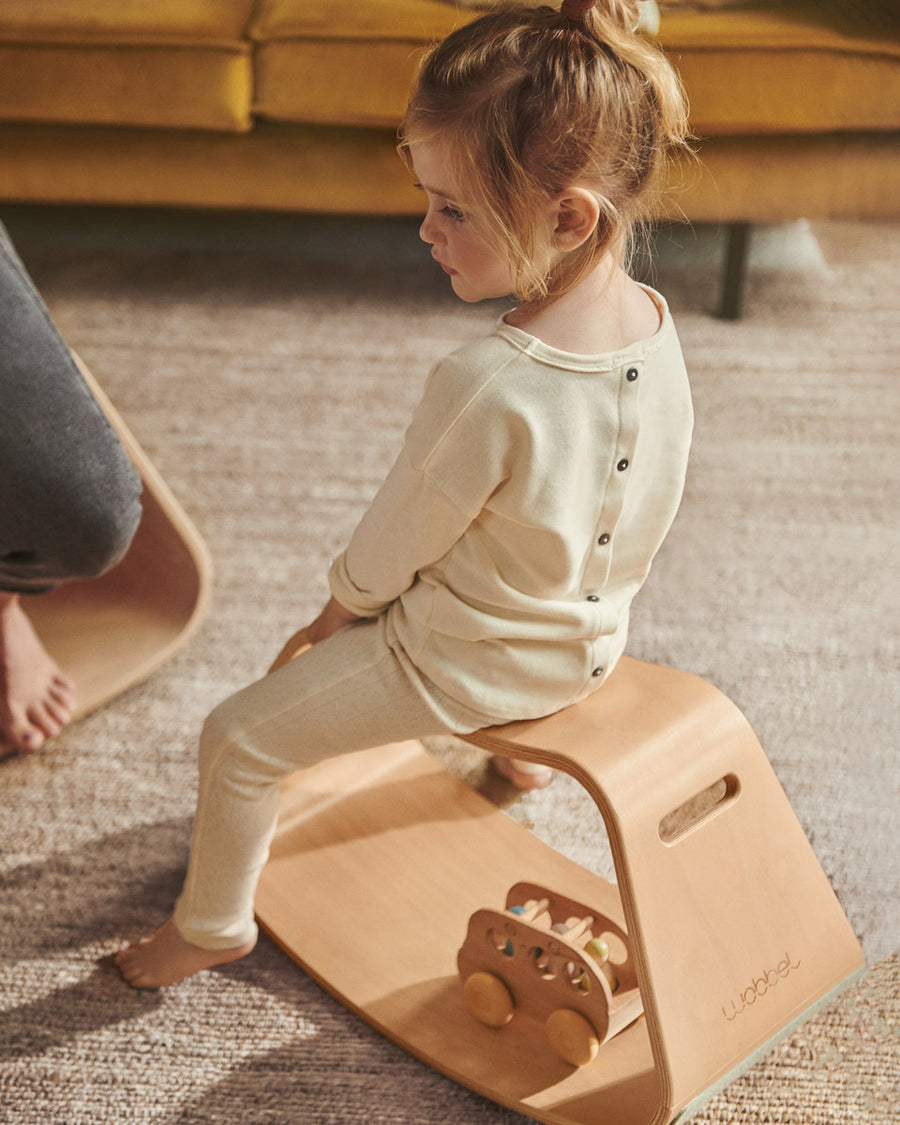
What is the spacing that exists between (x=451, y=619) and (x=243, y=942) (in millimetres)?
361

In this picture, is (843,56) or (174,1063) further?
(843,56)

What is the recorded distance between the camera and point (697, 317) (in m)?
2.01

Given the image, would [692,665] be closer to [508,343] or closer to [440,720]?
[440,720]

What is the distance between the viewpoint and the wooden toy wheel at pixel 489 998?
3.05 feet

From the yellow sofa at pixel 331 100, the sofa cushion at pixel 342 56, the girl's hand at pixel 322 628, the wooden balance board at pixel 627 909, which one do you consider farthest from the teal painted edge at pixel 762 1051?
the sofa cushion at pixel 342 56

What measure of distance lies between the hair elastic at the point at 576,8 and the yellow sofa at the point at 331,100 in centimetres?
118

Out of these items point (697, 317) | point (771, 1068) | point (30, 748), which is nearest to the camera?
point (771, 1068)

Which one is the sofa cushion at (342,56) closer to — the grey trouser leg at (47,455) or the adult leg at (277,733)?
the grey trouser leg at (47,455)

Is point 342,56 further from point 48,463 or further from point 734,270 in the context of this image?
point 48,463

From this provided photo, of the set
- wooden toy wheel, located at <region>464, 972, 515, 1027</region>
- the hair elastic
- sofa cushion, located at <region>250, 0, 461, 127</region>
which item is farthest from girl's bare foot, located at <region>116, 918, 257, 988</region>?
sofa cushion, located at <region>250, 0, 461, 127</region>

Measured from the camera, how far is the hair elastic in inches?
27.1

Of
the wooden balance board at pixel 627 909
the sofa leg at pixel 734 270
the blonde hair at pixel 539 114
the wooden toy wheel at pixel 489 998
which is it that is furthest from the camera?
the sofa leg at pixel 734 270

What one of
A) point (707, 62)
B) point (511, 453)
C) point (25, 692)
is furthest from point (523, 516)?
point (707, 62)

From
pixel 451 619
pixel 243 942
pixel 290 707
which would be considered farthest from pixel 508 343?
pixel 243 942
